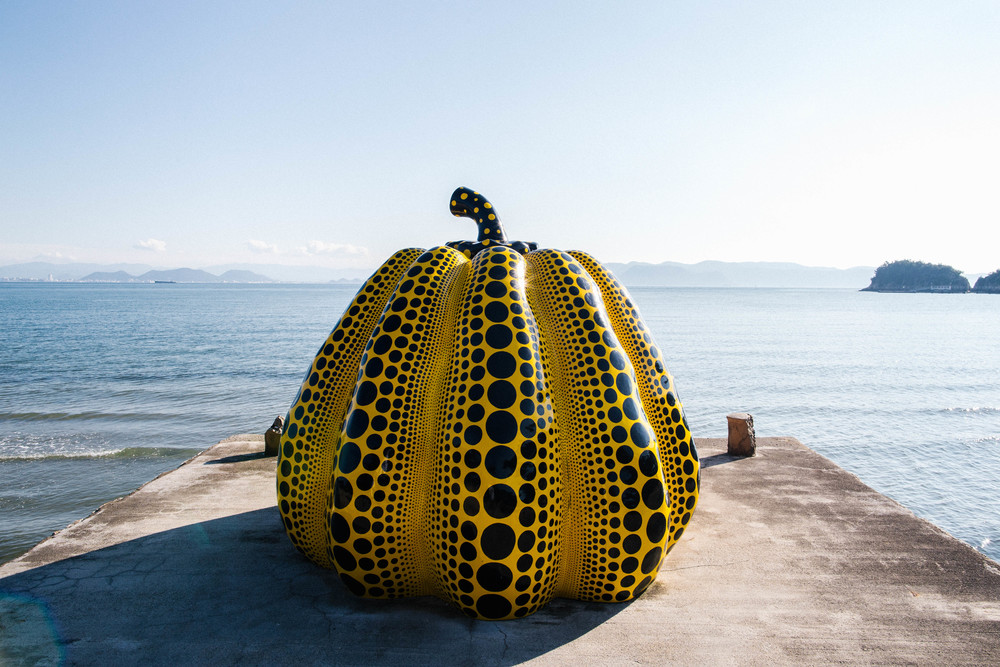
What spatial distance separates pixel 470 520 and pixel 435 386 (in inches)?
40.6

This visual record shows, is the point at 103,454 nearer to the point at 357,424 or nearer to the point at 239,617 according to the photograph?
the point at 239,617

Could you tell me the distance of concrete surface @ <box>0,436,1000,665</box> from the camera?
4102mm

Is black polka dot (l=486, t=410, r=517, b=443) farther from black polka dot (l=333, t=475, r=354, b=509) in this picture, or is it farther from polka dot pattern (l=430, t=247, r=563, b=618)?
black polka dot (l=333, t=475, r=354, b=509)

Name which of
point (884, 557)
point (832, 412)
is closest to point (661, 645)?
point (884, 557)

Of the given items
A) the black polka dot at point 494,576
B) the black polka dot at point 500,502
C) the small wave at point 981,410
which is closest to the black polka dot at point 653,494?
the black polka dot at point 500,502

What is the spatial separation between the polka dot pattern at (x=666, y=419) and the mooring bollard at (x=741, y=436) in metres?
4.14

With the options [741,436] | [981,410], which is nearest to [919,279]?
[981,410]

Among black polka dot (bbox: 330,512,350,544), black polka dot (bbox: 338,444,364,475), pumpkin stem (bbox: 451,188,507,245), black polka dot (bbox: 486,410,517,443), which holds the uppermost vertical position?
pumpkin stem (bbox: 451,188,507,245)

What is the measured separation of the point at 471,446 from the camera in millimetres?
4219

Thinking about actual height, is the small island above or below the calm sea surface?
above

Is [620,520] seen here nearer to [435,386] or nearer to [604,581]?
[604,581]

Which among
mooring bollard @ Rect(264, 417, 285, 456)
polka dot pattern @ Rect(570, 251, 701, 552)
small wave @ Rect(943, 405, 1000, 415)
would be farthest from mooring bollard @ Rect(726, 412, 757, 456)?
small wave @ Rect(943, 405, 1000, 415)

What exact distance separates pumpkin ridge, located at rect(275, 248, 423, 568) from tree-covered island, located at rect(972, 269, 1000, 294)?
19995 centimetres

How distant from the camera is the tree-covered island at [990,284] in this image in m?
159
